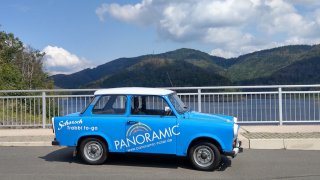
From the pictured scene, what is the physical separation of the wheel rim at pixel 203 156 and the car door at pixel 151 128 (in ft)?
1.50

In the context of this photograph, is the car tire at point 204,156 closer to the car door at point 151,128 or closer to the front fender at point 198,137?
the front fender at point 198,137

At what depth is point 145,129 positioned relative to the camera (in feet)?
27.7

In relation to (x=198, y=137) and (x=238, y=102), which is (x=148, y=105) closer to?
(x=198, y=137)

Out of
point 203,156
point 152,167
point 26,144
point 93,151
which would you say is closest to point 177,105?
point 203,156

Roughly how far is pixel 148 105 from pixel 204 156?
152cm

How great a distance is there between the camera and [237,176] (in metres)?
7.62

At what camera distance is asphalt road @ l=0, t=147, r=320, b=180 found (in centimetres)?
764

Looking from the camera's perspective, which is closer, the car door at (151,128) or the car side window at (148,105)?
the car door at (151,128)

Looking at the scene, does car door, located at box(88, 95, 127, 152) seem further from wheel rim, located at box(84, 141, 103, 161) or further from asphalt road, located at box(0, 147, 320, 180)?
asphalt road, located at box(0, 147, 320, 180)

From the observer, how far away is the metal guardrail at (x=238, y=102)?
13562mm

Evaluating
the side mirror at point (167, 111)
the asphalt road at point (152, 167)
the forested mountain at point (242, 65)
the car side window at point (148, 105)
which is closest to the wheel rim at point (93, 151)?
the asphalt road at point (152, 167)

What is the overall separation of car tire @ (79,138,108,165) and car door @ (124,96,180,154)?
496 millimetres

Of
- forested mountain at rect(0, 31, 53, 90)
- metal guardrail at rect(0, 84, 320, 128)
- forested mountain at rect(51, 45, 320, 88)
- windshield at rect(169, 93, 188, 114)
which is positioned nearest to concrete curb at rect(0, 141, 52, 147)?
metal guardrail at rect(0, 84, 320, 128)

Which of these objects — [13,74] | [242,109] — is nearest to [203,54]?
[13,74]
